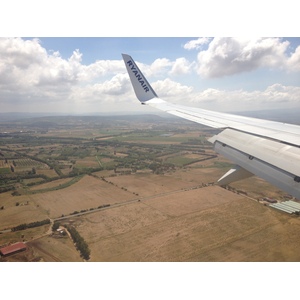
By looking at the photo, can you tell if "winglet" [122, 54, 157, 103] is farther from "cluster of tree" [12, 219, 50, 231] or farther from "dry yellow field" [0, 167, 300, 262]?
"cluster of tree" [12, 219, 50, 231]

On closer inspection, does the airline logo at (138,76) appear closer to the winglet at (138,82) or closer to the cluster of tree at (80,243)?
the winglet at (138,82)

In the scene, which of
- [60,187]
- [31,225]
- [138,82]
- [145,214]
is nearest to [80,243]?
[31,225]

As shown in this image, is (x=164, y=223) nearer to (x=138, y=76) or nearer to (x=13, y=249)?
(x=13, y=249)

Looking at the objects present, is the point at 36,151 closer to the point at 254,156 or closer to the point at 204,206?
the point at 204,206

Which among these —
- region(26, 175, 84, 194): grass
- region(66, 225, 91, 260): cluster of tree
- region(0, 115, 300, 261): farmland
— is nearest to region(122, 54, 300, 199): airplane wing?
region(0, 115, 300, 261): farmland

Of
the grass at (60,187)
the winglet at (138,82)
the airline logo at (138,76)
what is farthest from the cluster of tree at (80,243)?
the grass at (60,187)
